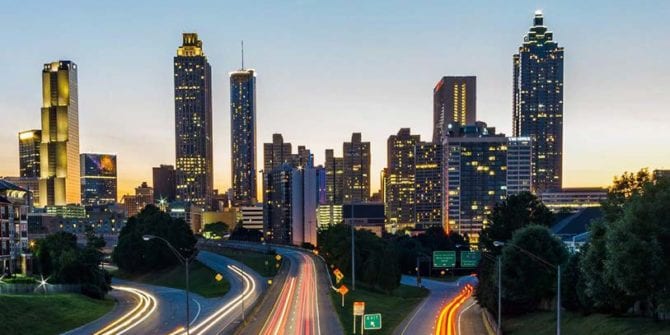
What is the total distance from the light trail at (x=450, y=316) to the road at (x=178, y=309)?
22.6m

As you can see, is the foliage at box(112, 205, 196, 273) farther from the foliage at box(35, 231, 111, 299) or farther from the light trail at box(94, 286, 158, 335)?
the foliage at box(35, 231, 111, 299)

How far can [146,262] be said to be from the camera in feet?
433

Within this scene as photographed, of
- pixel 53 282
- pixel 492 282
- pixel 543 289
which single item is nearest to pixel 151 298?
pixel 53 282

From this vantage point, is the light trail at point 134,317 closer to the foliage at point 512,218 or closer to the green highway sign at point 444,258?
the green highway sign at point 444,258

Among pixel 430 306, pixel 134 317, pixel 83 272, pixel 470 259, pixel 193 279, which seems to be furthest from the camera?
pixel 193 279

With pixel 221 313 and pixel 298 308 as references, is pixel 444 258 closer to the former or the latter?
pixel 298 308

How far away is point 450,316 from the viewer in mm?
79812

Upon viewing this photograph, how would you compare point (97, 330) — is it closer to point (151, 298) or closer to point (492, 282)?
point (151, 298)

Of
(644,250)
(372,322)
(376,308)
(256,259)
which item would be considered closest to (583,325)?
(644,250)

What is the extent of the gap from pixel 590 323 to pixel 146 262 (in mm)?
103095

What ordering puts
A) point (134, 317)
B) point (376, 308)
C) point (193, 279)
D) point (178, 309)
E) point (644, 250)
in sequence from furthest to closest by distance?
point (193, 279), point (178, 309), point (376, 308), point (134, 317), point (644, 250)

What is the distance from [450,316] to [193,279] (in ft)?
194

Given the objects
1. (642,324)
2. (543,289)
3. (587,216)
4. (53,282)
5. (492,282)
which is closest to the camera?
(642,324)

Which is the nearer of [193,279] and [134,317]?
[134,317]
